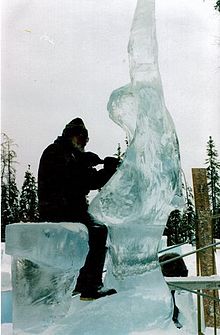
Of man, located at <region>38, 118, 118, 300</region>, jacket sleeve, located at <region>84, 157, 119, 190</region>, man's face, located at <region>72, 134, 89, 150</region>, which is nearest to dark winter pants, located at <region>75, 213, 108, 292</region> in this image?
man, located at <region>38, 118, 118, 300</region>

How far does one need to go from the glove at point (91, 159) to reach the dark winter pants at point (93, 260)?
6.3 inches

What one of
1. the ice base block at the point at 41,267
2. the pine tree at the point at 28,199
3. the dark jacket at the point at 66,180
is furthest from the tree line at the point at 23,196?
the ice base block at the point at 41,267

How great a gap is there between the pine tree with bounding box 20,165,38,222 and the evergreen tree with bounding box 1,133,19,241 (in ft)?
0.11

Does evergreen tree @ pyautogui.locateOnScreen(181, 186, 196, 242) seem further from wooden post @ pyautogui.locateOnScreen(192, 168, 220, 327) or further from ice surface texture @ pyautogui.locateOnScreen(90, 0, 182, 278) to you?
ice surface texture @ pyautogui.locateOnScreen(90, 0, 182, 278)

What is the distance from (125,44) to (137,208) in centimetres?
59

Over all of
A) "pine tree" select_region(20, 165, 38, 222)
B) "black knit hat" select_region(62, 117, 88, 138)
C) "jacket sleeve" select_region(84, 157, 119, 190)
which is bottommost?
"pine tree" select_region(20, 165, 38, 222)

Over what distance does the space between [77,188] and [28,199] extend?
0.33 metres

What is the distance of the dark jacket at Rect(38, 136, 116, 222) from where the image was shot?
5.61 feet

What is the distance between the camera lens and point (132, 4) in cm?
185

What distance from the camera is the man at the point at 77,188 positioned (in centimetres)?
169

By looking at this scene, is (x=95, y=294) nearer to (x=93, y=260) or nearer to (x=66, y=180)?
(x=93, y=260)

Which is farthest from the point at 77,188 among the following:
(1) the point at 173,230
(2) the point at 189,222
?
(2) the point at 189,222

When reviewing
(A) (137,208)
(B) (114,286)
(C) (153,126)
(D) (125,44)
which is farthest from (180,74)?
(B) (114,286)

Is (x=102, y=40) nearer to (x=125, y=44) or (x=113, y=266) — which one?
(x=125, y=44)
